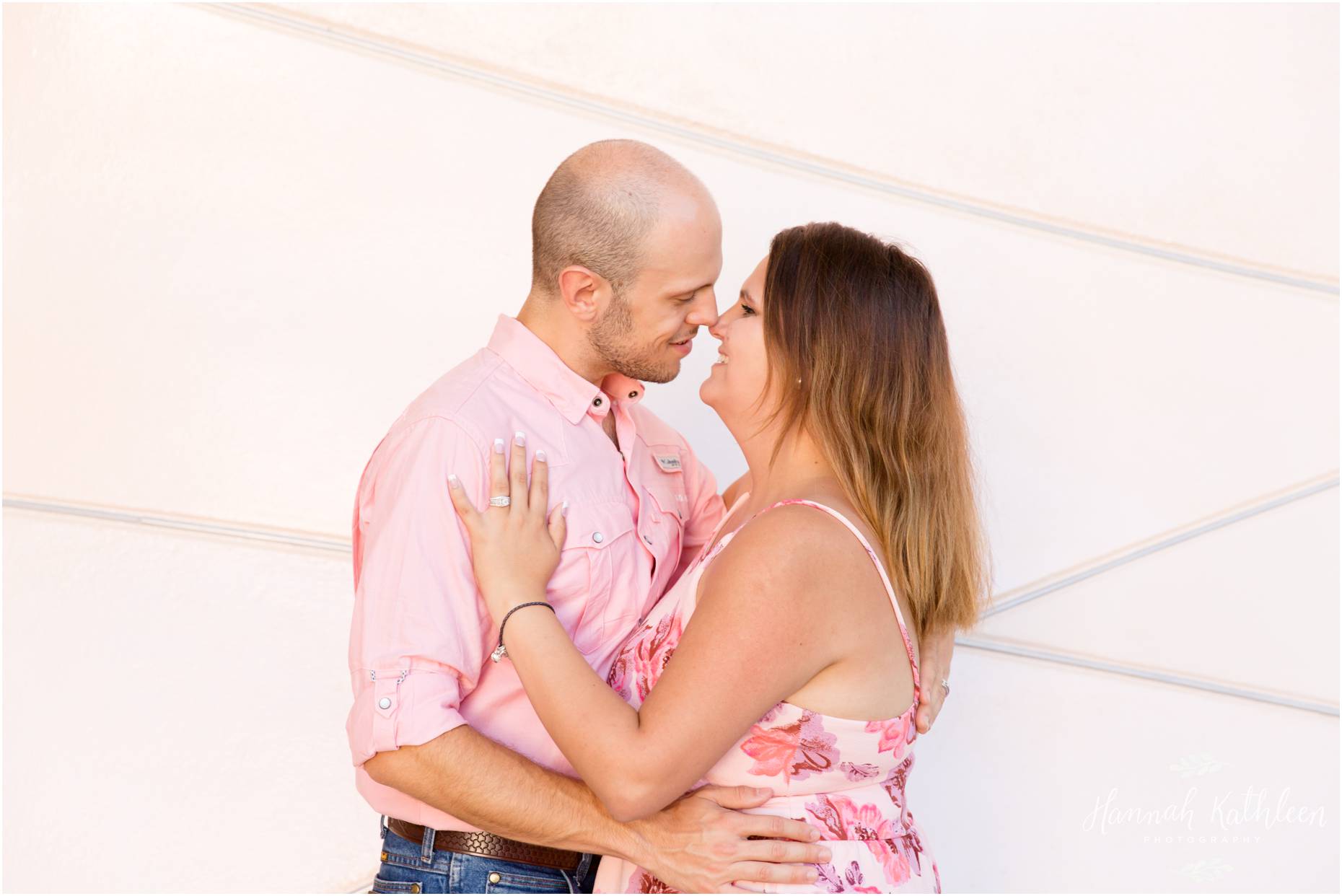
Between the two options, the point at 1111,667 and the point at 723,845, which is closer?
the point at 723,845

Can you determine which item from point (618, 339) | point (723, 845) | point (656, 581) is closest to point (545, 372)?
point (618, 339)

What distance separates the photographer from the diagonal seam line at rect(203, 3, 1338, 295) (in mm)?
2633

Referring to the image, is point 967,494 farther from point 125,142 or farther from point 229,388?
point 125,142

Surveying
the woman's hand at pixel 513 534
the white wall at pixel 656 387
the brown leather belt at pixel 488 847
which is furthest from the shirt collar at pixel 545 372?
the white wall at pixel 656 387

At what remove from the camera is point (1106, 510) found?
9.12ft

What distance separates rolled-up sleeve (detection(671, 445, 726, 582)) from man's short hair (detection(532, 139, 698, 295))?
44 centimetres

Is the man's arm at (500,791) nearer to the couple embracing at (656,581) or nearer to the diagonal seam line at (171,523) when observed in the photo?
the couple embracing at (656,581)

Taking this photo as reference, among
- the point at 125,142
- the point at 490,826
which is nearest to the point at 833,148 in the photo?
the point at 125,142

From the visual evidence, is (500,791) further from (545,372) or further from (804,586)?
(545,372)

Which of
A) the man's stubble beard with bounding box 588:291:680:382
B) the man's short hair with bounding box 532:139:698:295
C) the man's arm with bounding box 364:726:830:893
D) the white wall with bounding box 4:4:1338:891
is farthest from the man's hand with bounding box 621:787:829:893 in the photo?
the white wall with bounding box 4:4:1338:891

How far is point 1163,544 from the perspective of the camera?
2781 millimetres

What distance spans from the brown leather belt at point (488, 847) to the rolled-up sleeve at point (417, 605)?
22 centimetres

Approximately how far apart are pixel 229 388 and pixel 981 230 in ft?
5.93

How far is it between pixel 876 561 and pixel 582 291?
0.63 meters
